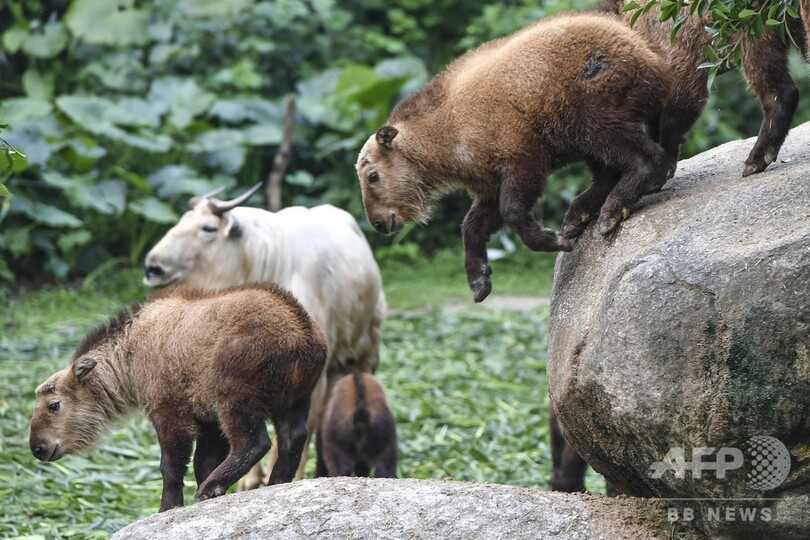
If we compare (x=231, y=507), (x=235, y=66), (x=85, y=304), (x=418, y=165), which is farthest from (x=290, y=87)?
(x=231, y=507)

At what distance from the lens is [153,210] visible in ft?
42.4

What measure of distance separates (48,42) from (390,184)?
1070cm

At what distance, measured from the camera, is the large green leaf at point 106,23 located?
14484 millimetres

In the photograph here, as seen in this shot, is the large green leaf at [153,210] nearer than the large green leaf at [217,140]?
Yes

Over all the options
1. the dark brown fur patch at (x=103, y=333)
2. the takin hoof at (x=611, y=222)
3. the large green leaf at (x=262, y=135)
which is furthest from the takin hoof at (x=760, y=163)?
the large green leaf at (x=262, y=135)

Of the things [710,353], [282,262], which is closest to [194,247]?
[282,262]

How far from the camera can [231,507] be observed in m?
Result: 4.23

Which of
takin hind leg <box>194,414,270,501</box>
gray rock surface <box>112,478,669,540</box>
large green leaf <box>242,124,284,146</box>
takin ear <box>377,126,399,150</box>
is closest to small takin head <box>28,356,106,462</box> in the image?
takin hind leg <box>194,414,270,501</box>

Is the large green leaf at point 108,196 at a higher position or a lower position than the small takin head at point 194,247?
lower

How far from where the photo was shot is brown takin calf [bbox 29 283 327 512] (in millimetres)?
4703

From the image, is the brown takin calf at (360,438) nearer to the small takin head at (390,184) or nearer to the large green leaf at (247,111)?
the small takin head at (390,184)

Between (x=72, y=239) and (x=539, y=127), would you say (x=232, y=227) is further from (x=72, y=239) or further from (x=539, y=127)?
(x=72, y=239)

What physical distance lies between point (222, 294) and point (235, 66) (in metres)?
10.5

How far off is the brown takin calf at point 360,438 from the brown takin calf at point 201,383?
2227 millimetres
